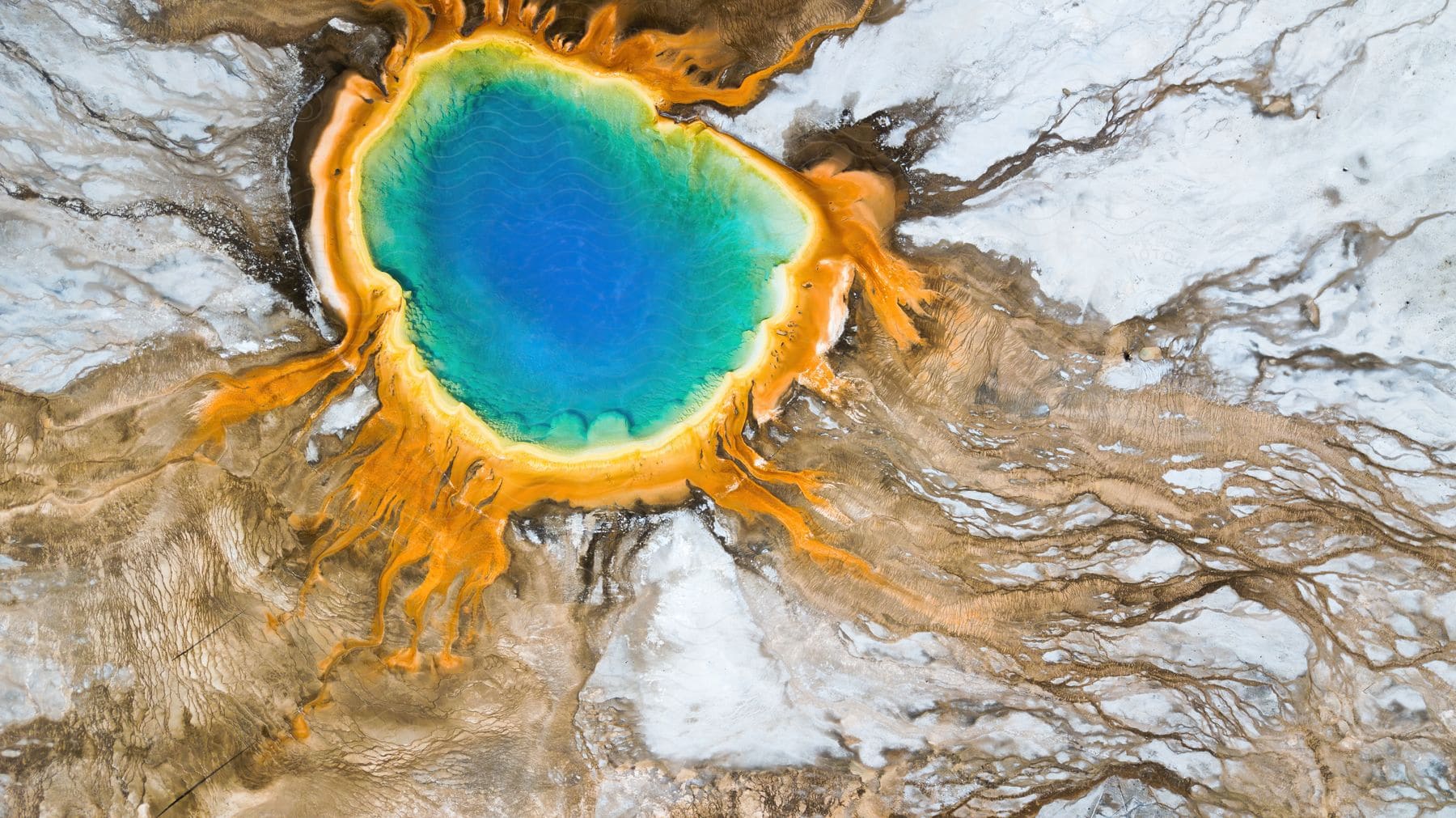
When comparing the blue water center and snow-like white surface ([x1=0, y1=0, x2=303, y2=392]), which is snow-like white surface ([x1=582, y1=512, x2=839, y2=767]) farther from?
snow-like white surface ([x1=0, y1=0, x2=303, y2=392])

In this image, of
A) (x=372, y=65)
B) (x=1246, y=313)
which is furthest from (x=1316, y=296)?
(x=372, y=65)

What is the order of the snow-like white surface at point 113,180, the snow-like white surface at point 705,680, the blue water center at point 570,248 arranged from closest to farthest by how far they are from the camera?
the snow-like white surface at point 113,180 → the snow-like white surface at point 705,680 → the blue water center at point 570,248

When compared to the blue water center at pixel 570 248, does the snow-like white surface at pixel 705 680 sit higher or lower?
lower

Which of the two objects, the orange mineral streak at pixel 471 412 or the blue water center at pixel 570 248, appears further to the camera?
the blue water center at pixel 570 248

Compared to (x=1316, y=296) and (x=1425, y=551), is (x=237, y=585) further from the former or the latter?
(x=1425, y=551)

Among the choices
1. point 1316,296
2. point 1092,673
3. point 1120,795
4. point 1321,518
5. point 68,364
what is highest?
point 1316,296

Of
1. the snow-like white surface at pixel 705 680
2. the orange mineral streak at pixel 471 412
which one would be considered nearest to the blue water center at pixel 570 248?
the orange mineral streak at pixel 471 412

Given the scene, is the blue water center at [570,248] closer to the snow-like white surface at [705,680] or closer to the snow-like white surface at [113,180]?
the snow-like white surface at [113,180]
